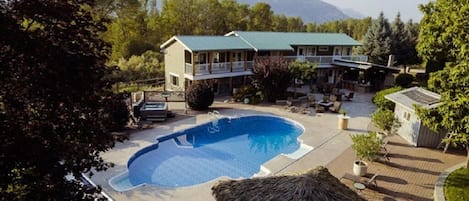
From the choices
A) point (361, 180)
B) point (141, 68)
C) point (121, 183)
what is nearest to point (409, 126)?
point (361, 180)

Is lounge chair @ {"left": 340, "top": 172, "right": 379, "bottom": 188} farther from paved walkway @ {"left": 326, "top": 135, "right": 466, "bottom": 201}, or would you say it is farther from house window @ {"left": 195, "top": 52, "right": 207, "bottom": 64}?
house window @ {"left": 195, "top": 52, "right": 207, "bottom": 64}

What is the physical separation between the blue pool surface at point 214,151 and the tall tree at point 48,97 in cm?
805

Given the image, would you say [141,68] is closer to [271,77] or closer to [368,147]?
[271,77]

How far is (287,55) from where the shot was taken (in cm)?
3338

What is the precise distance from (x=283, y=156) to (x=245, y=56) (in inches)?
667

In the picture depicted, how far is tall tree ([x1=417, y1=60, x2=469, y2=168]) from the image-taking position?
10.7 metres

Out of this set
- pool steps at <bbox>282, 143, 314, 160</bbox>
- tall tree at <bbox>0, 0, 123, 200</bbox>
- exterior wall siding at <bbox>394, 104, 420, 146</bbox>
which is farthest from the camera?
exterior wall siding at <bbox>394, 104, 420, 146</bbox>

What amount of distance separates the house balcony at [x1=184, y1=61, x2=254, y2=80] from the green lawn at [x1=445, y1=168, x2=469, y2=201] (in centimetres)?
1857

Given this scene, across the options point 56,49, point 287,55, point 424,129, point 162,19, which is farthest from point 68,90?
point 162,19

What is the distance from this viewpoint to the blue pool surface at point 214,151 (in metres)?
14.4

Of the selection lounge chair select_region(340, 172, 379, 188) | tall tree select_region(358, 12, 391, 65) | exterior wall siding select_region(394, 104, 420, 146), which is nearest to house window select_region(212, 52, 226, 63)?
exterior wall siding select_region(394, 104, 420, 146)

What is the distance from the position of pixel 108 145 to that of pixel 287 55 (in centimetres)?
2888

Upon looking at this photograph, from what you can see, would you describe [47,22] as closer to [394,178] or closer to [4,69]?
[4,69]

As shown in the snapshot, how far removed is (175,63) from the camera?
93.7 ft
